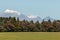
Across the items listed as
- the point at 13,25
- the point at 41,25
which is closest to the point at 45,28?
the point at 41,25

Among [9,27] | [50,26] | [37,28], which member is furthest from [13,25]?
[50,26]

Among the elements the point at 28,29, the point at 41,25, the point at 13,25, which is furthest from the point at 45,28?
the point at 13,25

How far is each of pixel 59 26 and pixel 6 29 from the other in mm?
33449

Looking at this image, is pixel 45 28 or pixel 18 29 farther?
pixel 45 28

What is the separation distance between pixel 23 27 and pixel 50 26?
1646 centimetres

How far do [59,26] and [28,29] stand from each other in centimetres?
2103

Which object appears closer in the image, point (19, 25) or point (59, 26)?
point (19, 25)

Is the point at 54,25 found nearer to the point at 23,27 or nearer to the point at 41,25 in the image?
the point at 41,25

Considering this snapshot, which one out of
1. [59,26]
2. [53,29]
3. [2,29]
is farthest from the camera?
[59,26]

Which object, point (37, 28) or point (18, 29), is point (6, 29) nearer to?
point (18, 29)

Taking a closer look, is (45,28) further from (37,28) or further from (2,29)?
(2,29)

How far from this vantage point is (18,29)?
114 metres

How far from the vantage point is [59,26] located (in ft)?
416

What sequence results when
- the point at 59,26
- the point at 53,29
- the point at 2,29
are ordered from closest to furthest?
the point at 2,29 → the point at 53,29 → the point at 59,26
